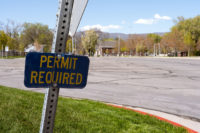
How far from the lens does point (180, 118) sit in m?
5.39

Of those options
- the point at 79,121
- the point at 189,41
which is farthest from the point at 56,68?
the point at 189,41

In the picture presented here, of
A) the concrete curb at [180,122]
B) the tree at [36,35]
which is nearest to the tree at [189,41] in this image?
the tree at [36,35]

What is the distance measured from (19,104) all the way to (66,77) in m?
4.16

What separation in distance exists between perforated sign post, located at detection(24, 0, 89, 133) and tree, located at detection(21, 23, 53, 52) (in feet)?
303

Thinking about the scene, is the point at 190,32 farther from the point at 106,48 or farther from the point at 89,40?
the point at 106,48

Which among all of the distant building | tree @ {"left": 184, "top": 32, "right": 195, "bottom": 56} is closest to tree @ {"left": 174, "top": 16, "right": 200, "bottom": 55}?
tree @ {"left": 184, "top": 32, "right": 195, "bottom": 56}

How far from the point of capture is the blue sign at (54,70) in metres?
1.43

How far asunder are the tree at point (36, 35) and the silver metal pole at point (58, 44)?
3639 inches

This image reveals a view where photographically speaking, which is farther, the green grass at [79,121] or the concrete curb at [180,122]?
the concrete curb at [180,122]

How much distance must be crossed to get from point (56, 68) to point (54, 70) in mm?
18

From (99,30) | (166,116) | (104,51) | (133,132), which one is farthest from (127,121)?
(104,51)

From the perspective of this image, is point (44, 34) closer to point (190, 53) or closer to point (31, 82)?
point (190, 53)

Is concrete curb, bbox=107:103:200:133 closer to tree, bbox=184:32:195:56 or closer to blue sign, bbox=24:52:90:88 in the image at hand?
blue sign, bbox=24:52:90:88

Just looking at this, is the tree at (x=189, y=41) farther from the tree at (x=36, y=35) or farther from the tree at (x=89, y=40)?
the tree at (x=36, y=35)
